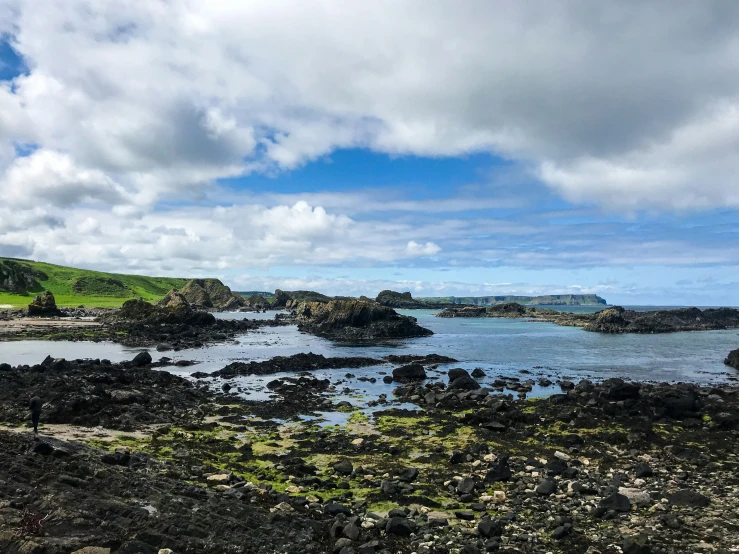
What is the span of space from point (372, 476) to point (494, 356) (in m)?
53.4

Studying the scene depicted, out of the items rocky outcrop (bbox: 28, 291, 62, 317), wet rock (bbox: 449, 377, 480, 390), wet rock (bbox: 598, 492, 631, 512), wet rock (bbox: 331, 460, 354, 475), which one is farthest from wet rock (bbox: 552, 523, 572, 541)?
rocky outcrop (bbox: 28, 291, 62, 317)

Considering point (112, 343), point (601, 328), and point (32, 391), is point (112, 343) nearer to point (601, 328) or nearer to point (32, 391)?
point (32, 391)

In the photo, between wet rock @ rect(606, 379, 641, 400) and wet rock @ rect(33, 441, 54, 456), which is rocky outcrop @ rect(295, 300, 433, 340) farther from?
wet rock @ rect(33, 441, 54, 456)

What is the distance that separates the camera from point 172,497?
14.0 metres

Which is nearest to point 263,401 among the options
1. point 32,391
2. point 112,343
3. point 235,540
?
point 32,391

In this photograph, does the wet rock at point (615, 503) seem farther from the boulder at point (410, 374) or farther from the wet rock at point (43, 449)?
the boulder at point (410, 374)

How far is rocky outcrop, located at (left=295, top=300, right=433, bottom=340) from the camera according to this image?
10449 cm

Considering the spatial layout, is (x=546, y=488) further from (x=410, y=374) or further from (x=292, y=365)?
(x=292, y=365)

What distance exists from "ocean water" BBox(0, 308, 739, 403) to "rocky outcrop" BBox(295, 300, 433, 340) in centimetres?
1295

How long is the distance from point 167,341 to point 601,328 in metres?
111

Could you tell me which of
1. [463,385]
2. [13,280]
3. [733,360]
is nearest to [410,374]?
[463,385]

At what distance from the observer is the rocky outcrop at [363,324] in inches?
4114

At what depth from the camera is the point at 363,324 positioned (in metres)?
110

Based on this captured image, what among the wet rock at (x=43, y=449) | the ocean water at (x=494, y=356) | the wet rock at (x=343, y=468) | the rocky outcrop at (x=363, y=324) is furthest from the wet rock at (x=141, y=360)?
the rocky outcrop at (x=363, y=324)
